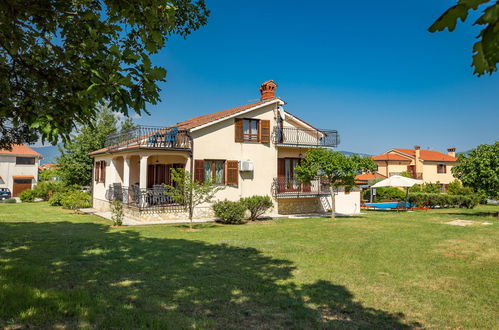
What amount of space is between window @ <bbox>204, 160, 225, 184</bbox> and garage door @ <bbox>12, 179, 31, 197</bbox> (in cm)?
3445

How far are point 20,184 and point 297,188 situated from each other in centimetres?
3792

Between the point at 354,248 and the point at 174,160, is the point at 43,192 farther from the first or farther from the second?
the point at 354,248

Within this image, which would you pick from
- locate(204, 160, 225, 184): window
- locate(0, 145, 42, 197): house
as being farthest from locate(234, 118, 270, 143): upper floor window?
locate(0, 145, 42, 197): house

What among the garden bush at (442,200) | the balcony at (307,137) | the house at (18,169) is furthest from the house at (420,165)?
the house at (18,169)

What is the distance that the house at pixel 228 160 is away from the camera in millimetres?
18672

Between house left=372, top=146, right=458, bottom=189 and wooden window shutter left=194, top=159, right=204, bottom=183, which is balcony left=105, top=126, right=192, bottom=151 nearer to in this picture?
wooden window shutter left=194, top=159, right=204, bottom=183

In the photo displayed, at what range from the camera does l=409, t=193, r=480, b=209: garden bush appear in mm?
29178

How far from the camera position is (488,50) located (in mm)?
1445

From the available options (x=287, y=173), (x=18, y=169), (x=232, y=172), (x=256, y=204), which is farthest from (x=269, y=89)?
(x=18, y=169)

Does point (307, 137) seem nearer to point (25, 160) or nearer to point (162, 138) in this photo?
point (162, 138)

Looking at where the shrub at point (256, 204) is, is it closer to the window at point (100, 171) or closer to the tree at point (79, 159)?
the window at point (100, 171)

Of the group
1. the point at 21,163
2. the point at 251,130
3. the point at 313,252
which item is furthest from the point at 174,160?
the point at 21,163

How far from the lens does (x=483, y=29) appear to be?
1.38m

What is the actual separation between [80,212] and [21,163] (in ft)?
89.2
